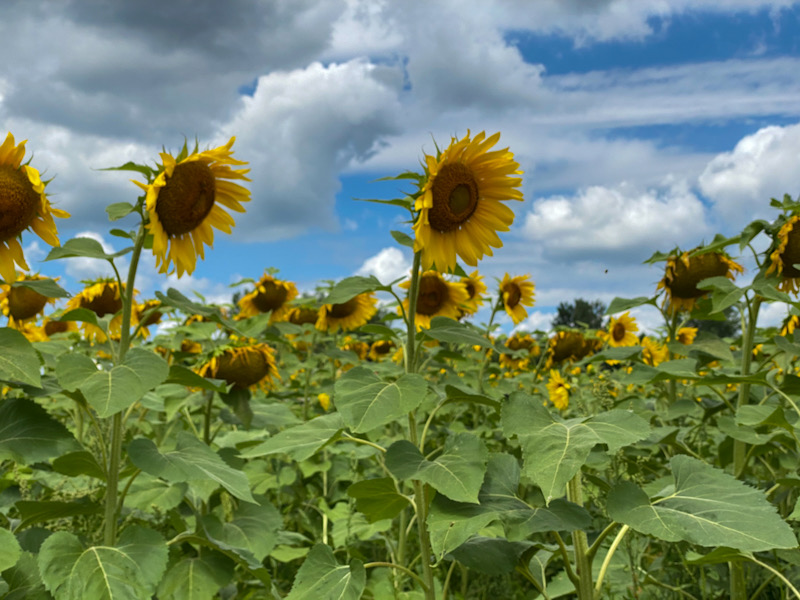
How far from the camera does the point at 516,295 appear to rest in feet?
17.9

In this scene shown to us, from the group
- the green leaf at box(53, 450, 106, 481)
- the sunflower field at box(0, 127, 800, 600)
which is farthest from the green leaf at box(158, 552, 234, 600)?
the green leaf at box(53, 450, 106, 481)

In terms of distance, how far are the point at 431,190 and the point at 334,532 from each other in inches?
80.4

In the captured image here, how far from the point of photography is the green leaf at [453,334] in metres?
2.09

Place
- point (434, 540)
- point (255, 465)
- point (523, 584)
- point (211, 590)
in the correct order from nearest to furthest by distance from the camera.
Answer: point (434, 540) < point (211, 590) < point (523, 584) < point (255, 465)

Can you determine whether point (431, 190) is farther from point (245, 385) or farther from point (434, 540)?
point (245, 385)

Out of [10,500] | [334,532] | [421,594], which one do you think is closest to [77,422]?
[10,500]

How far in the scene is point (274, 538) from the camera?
2.78 meters

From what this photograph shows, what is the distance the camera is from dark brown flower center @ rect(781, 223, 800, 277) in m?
2.73

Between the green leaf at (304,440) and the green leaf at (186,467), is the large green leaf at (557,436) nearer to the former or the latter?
the green leaf at (304,440)

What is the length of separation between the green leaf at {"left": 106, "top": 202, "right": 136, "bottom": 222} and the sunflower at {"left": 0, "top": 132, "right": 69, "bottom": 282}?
0.19 metres

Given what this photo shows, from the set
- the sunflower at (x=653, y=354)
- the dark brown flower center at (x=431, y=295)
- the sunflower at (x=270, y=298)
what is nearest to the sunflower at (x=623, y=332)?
the sunflower at (x=653, y=354)

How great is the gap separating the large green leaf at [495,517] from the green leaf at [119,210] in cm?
130

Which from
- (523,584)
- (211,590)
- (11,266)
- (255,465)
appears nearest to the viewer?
(11,266)

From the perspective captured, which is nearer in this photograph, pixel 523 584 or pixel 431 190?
pixel 431 190
